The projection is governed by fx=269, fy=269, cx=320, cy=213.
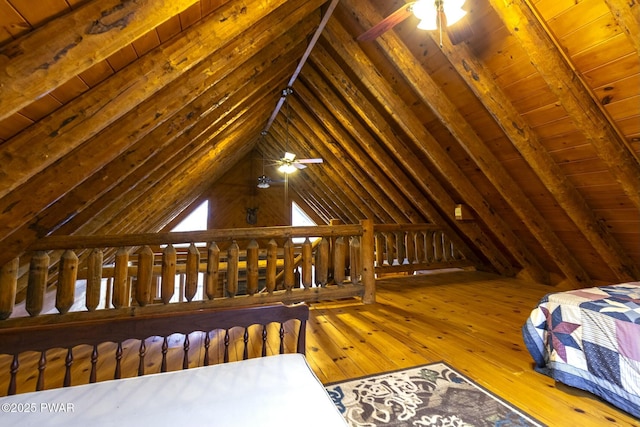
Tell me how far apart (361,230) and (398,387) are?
179 centimetres

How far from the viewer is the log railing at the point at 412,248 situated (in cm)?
428

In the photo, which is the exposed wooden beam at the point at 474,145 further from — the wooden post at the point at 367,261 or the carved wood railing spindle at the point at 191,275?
the carved wood railing spindle at the point at 191,275

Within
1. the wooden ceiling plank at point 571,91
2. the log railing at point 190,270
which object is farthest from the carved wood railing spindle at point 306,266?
the wooden ceiling plank at point 571,91

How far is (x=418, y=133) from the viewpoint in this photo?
3.44 m

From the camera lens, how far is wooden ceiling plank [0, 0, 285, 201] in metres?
1.31

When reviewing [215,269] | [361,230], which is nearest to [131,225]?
[215,269]

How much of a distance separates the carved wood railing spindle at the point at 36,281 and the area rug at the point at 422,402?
2.37 meters

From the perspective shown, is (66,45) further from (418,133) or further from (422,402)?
(418,133)

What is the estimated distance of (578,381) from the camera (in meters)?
1.51

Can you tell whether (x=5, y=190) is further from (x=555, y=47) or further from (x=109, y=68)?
(x=555, y=47)

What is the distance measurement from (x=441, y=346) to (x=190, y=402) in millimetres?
1817

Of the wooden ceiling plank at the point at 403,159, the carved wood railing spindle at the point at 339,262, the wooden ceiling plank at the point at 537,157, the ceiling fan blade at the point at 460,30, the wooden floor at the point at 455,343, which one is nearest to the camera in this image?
the wooden floor at the point at 455,343

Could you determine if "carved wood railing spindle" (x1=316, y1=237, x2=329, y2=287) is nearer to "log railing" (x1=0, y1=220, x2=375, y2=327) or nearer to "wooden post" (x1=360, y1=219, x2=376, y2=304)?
"log railing" (x1=0, y1=220, x2=375, y2=327)

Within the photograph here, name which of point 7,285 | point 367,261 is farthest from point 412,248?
point 7,285
